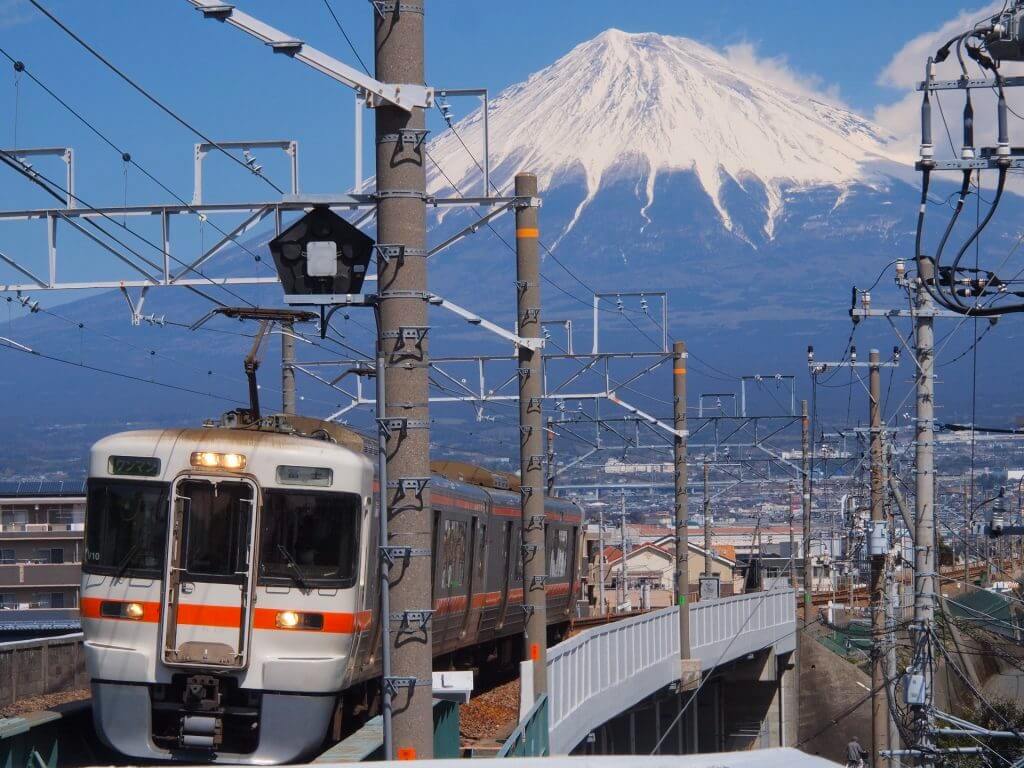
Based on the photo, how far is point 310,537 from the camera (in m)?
12.5

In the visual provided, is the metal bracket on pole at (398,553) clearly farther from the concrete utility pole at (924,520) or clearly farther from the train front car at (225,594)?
the concrete utility pole at (924,520)

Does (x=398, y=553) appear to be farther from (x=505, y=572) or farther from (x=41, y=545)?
(x=41, y=545)

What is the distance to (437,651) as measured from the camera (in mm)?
17781

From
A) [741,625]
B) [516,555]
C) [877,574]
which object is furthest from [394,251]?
[741,625]

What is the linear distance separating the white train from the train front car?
1cm

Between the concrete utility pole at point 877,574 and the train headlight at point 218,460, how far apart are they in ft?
43.2

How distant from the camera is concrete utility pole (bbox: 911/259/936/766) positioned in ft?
67.2

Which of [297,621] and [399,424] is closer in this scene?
[399,424]

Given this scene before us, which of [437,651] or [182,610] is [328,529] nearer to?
[182,610]

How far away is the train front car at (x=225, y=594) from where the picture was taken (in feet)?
40.2

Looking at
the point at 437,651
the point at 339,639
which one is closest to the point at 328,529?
the point at 339,639

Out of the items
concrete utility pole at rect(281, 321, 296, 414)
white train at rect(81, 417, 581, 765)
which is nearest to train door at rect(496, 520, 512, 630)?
concrete utility pole at rect(281, 321, 296, 414)

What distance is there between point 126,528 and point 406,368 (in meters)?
4.47

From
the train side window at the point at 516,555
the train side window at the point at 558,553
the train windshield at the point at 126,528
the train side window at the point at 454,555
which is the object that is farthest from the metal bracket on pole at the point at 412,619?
the train side window at the point at 558,553
